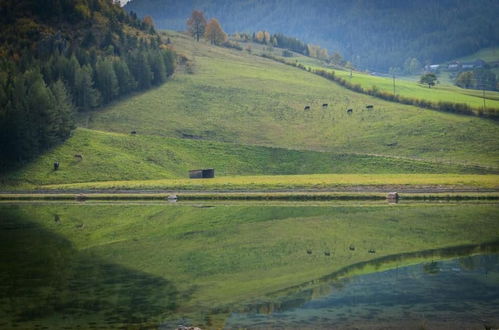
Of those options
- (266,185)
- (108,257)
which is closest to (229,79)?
(266,185)

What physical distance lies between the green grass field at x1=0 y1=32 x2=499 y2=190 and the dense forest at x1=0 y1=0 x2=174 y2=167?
3610 mm

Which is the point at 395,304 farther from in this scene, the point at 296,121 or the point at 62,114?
the point at 296,121

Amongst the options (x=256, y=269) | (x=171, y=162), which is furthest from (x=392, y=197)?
(x=171, y=162)

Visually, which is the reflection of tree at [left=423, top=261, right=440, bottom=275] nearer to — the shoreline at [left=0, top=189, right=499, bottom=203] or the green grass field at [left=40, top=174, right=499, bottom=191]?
the shoreline at [left=0, top=189, right=499, bottom=203]

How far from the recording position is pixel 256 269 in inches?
1785

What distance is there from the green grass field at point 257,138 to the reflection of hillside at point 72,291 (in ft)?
215

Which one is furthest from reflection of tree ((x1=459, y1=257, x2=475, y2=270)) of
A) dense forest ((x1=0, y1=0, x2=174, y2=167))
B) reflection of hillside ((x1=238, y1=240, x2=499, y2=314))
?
dense forest ((x1=0, y1=0, x2=174, y2=167))

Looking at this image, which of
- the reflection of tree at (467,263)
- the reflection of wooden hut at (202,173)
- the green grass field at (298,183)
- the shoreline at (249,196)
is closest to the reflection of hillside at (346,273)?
the reflection of tree at (467,263)

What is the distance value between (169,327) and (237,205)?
181 ft

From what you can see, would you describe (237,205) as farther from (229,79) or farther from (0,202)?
(229,79)

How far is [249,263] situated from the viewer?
156 ft

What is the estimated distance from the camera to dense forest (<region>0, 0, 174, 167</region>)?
12488cm

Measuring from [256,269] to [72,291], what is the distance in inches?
441

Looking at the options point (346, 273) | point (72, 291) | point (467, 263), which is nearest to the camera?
point (72, 291)
